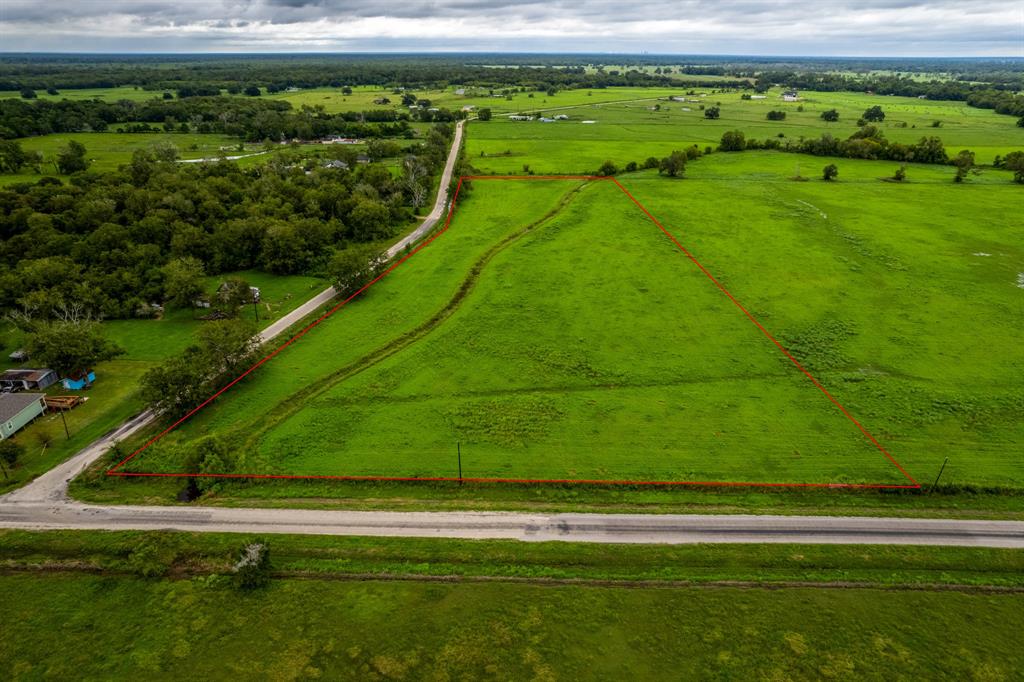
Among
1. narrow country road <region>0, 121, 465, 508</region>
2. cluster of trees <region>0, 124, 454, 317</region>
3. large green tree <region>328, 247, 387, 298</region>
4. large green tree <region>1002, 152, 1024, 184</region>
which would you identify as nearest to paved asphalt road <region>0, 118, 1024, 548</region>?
narrow country road <region>0, 121, 465, 508</region>

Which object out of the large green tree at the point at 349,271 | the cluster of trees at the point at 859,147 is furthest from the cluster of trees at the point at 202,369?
the cluster of trees at the point at 859,147

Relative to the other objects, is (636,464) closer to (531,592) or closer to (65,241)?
(531,592)

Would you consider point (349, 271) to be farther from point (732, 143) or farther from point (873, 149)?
point (873, 149)

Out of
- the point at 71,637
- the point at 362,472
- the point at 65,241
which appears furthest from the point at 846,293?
the point at 65,241

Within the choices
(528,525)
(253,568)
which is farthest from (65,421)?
(528,525)

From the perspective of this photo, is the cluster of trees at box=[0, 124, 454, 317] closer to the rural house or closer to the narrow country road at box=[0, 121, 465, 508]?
the rural house
